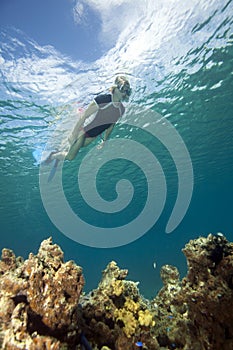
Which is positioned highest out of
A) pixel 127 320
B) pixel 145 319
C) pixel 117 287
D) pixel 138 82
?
pixel 138 82

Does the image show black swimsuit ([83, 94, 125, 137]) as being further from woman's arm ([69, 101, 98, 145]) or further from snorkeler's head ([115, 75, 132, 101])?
snorkeler's head ([115, 75, 132, 101])

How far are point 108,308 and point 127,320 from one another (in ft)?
1.31

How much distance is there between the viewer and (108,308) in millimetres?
4094

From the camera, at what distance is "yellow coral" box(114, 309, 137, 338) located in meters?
3.96

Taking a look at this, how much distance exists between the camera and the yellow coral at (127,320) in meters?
3.96

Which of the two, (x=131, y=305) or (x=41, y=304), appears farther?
(x=131, y=305)

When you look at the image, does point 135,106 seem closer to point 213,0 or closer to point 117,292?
point 213,0

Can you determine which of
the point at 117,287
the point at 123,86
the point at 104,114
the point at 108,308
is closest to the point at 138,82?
the point at 123,86

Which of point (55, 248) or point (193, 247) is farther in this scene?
point (193, 247)

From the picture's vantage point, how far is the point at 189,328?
3994mm

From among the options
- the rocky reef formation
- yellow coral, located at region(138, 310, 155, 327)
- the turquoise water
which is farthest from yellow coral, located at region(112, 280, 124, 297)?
the turquoise water

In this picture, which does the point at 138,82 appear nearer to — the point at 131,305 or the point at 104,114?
the point at 104,114

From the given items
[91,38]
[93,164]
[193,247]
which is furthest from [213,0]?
[93,164]

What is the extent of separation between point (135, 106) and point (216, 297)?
594 inches
